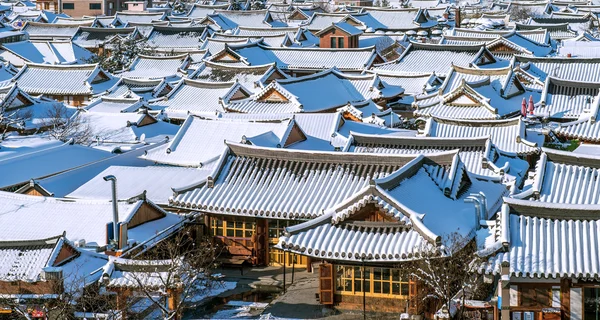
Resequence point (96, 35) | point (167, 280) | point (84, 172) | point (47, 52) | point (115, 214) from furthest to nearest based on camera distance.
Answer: point (96, 35)
point (47, 52)
point (84, 172)
point (115, 214)
point (167, 280)

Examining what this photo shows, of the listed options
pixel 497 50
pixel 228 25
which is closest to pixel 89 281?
pixel 497 50

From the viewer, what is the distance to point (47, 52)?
83.4 meters

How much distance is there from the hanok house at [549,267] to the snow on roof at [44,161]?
21.1 metres

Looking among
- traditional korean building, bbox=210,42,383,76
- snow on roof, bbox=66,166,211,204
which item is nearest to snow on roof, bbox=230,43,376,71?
traditional korean building, bbox=210,42,383,76

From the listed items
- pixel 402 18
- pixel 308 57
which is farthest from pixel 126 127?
pixel 402 18

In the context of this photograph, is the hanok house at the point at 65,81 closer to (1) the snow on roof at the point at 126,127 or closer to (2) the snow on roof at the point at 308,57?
(2) the snow on roof at the point at 308,57

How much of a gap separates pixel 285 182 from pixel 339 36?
2150 inches

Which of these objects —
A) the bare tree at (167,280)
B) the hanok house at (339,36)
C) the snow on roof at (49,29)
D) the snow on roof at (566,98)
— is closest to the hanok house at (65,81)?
the hanok house at (339,36)

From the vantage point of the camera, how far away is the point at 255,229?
3158 cm

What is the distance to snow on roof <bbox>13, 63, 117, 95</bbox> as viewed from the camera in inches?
2574

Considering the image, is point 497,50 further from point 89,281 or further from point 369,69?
point 89,281

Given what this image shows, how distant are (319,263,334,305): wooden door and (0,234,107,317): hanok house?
231 inches

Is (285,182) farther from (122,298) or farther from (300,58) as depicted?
(300,58)

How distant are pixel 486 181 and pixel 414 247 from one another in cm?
855
